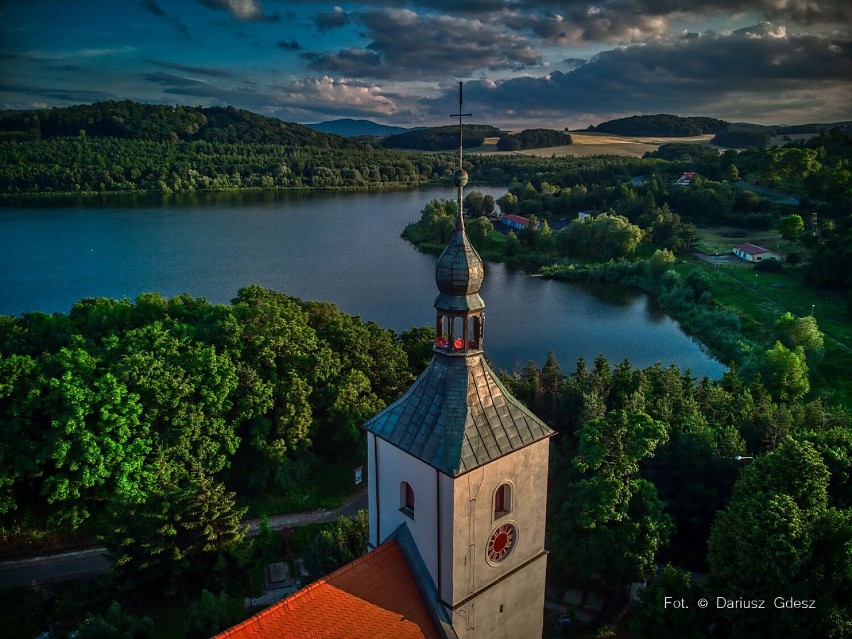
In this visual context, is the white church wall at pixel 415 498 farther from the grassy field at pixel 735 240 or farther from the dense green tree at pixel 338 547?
the grassy field at pixel 735 240

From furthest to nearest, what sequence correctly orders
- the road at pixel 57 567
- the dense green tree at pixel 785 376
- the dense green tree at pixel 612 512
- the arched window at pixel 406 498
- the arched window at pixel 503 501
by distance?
the dense green tree at pixel 785 376 < the road at pixel 57 567 < the dense green tree at pixel 612 512 < the arched window at pixel 406 498 < the arched window at pixel 503 501

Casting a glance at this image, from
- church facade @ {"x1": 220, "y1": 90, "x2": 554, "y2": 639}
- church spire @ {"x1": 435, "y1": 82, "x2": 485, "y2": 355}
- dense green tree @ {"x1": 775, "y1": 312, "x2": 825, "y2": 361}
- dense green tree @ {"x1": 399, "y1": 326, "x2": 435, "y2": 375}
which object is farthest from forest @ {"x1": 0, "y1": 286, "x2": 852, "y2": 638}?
dense green tree @ {"x1": 775, "y1": 312, "x2": 825, "y2": 361}

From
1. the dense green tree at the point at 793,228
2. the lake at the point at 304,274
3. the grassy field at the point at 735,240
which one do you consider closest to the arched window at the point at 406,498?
the lake at the point at 304,274

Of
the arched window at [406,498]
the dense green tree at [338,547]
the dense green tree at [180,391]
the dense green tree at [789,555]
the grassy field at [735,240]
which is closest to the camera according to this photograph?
the arched window at [406,498]

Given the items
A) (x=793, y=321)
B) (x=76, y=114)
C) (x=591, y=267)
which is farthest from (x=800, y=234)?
(x=76, y=114)

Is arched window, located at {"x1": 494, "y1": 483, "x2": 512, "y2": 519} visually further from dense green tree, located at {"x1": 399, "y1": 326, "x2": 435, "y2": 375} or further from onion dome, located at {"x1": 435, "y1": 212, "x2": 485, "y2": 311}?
dense green tree, located at {"x1": 399, "y1": 326, "x2": 435, "y2": 375}

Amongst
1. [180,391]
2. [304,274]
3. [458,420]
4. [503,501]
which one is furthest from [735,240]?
[458,420]

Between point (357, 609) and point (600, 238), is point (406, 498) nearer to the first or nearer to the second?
point (357, 609)
